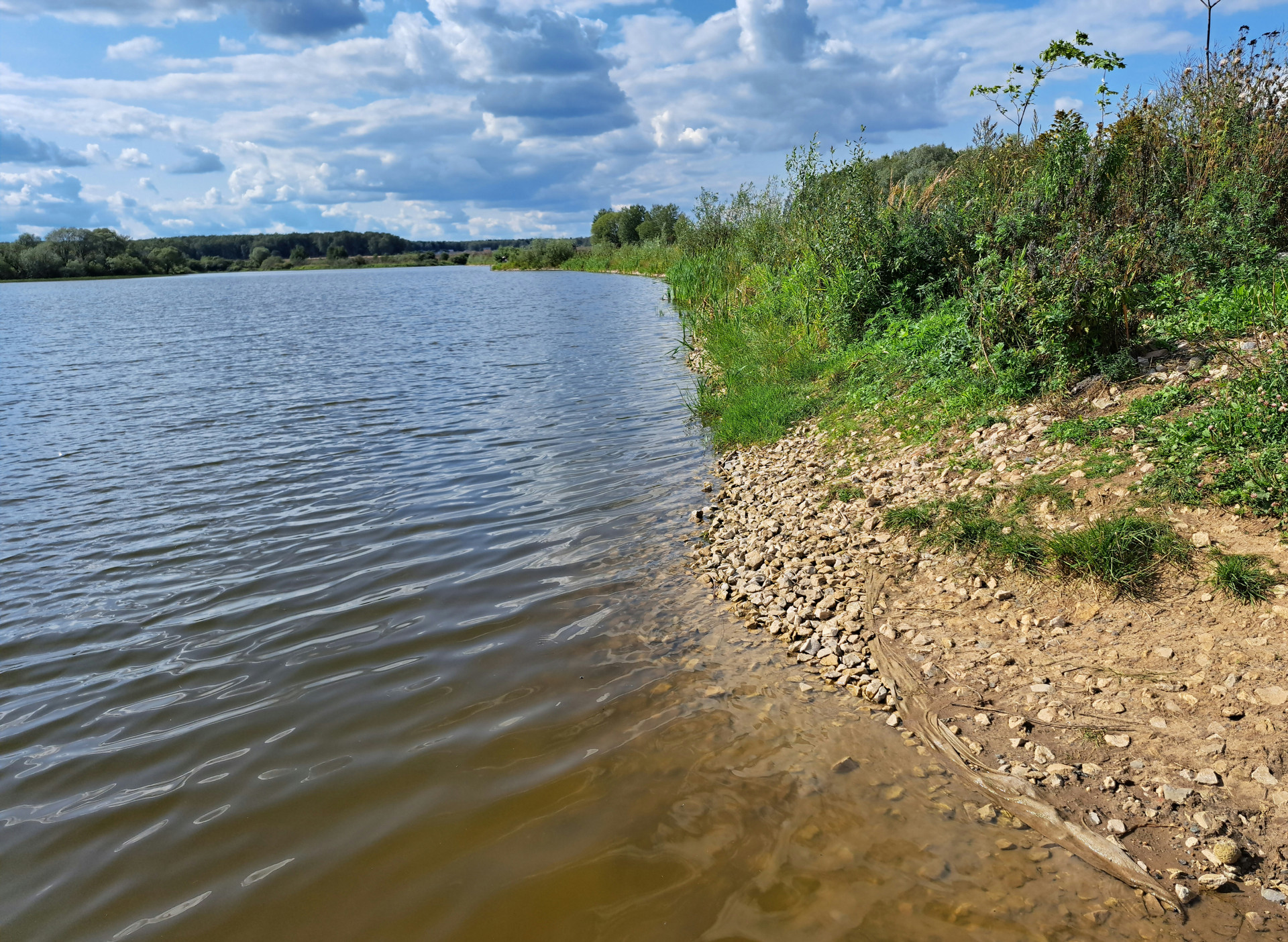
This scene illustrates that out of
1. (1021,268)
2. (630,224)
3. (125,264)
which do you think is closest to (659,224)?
(630,224)

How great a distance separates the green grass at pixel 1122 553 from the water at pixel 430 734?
1941 mm

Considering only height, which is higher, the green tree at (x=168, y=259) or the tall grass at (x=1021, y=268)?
the green tree at (x=168, y=259)


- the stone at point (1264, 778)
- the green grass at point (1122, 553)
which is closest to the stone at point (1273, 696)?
the stone at point (1264, 778)

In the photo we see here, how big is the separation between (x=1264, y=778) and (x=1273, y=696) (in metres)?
0.56

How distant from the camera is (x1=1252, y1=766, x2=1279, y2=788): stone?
3564 millimetres

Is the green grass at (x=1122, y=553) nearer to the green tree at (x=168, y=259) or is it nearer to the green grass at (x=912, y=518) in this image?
the green grass at (x=912, y=518)

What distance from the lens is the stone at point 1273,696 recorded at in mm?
3902

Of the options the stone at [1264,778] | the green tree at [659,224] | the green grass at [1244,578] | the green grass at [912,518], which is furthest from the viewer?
the green tree at [659,224]

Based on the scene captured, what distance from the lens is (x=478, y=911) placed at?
3.41 metres

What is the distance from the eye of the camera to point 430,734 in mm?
4707

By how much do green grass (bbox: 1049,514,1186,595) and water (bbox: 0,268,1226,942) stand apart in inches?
76.4

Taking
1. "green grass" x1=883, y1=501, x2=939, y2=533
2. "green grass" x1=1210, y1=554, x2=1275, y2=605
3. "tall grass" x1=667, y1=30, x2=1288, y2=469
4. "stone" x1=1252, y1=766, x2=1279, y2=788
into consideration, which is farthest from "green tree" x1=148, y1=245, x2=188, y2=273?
"stone" x1=1252, y1=766, x2=1279, y2=788

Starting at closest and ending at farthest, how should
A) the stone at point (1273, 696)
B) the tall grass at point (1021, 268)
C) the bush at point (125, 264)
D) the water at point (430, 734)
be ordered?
the water at point (430, 734), the stone at point (1273, 696), the tall grass at point (1021, 268), the bush at point (125, 264)

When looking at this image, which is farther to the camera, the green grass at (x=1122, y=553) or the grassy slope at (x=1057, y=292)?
the grassy slope at (x=1057, y=292)
